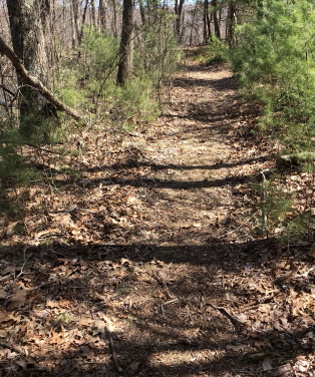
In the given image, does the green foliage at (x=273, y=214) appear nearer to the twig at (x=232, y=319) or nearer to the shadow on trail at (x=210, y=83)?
the twig at (x=232, y=319)

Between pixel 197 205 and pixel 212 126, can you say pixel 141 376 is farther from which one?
pixel 212 126

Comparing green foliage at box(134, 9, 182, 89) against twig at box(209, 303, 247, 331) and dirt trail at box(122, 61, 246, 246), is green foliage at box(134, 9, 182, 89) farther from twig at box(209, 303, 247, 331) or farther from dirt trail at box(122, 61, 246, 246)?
twig at box(209, 303, 247, 331)

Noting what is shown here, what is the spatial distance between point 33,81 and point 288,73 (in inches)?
164

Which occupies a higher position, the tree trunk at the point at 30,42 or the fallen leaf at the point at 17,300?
the tree trunk at the point at 30,42

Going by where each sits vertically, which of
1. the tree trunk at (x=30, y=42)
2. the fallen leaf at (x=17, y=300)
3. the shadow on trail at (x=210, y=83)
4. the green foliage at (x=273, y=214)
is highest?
the tree trunk at (x=30, y=42)

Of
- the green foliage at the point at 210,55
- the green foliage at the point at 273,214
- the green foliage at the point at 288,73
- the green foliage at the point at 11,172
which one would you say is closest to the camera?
the green foliage at the point at 11,172

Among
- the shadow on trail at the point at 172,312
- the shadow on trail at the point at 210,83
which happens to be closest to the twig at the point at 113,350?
the shadow on trail at the point at 172,312

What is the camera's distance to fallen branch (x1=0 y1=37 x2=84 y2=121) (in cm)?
520

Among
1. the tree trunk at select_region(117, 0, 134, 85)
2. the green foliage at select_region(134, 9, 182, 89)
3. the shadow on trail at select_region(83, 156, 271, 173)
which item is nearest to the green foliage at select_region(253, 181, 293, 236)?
the shadow on trail at select_region(83, 156, 271, 173)

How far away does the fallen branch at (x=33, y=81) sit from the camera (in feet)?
17.1

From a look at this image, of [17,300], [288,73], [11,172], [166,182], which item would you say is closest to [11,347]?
[17,300]

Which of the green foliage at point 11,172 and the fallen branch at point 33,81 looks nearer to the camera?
the green foliage at point 11,172

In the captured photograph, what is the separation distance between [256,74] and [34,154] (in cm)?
523

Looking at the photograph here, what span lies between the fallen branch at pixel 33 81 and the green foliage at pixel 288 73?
3878mm
